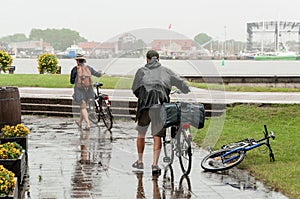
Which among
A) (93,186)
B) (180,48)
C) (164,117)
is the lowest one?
(93,186)

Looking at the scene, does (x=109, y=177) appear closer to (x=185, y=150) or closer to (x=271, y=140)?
(x=185, y=150)

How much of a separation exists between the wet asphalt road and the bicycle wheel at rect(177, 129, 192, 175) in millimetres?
134

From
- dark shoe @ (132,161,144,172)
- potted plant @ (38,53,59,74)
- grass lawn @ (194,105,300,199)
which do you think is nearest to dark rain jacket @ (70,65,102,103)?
grass lawn @ (194,105,300,199)

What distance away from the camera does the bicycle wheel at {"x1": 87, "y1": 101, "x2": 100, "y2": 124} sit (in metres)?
15.2

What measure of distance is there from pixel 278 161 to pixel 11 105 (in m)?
4.23

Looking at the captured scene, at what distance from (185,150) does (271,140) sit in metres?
3.50

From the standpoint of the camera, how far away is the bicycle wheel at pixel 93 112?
15.2 metres

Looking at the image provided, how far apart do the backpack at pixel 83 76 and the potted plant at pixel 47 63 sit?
1967 centimetres

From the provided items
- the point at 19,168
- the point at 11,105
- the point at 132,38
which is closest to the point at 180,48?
the point at 132,38

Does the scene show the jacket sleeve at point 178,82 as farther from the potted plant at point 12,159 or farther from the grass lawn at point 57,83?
the grass lawn at point 57,83

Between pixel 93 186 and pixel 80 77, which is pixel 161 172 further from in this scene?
pixel 80 77

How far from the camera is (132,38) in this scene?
11125 mm

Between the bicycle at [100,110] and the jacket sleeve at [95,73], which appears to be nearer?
the jacket sleeve at [95,73]

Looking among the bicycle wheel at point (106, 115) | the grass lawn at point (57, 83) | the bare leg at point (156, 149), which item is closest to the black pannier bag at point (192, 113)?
the bare leg at point (156, 149)
